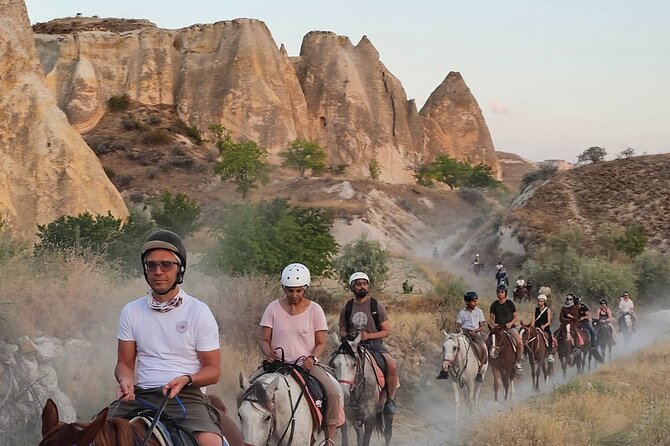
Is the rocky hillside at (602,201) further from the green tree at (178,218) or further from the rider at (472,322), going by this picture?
the rider at (472,322)

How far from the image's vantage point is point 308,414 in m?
6.59

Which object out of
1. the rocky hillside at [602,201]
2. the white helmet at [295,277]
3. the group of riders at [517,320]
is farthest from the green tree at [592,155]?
the white helmet at [295,277]

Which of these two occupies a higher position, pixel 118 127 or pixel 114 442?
pixel 118 127

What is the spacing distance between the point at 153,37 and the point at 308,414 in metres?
71.2

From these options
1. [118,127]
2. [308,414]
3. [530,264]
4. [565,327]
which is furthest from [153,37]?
[308,414]

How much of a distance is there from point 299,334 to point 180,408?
2786 millimetres

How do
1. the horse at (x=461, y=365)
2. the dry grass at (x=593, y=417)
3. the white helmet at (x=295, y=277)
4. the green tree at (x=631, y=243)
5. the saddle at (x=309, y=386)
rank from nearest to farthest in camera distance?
the saddle at (x=309, y=386) < the white helmet at (x=295, y=277) < the dry grass at (x=593, y=417) < the horse at (x=461, y=365) < the green tree at (x=631, y=243)

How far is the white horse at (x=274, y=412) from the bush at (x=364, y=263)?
69.5 feet

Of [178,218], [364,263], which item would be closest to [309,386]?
[364,263]

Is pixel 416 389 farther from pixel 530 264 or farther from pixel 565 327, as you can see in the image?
pixel 530 264

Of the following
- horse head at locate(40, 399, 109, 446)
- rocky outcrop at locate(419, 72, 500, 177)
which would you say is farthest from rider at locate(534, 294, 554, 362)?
rocky outcrop at locate(419, 72, 500, 177)

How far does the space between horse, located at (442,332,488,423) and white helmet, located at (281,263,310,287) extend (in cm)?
520

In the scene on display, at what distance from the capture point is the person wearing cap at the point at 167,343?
13.3ft

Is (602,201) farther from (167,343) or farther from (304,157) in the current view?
(167,343)
